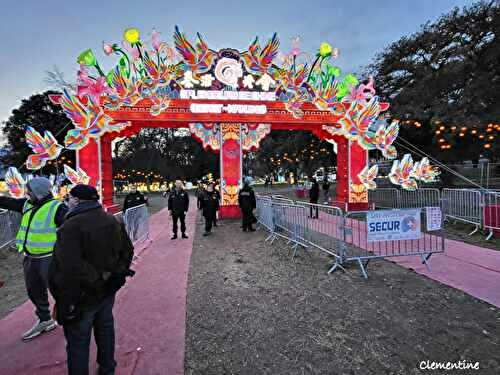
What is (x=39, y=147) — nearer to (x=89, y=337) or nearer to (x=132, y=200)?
(x=132, y=200)

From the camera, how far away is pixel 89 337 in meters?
2.21

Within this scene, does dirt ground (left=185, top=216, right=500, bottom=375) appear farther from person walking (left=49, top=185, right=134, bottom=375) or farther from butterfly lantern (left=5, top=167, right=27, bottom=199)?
butterfly lantern (left=5, top=167, right=27, bottom=199)

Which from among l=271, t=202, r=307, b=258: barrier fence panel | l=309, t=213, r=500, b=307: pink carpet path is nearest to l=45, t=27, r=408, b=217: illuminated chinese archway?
l=271, t=202, r=307, b=258: barrier fence panel

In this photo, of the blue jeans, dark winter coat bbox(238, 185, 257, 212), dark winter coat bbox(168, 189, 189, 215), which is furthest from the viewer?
dark winter coat bbox(238, 185, 257, 212)

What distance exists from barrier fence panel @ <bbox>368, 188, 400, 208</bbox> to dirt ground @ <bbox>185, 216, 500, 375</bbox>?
8.75 metres

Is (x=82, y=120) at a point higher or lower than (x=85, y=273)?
higher

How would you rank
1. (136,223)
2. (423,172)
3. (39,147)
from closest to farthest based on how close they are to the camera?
(136,223) → (39,147) → (423,172)

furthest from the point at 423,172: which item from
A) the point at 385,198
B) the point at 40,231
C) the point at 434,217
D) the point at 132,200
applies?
the point at 40,231

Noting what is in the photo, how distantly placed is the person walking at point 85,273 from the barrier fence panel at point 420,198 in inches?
452

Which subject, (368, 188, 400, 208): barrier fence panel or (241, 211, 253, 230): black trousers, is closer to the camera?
(241, 211, 253, 230): black trousers

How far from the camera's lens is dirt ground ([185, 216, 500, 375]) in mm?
2775

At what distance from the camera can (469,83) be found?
45.0ft

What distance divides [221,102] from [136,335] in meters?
9.74

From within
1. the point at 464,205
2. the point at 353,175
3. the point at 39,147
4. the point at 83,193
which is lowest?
the point at 464,205
